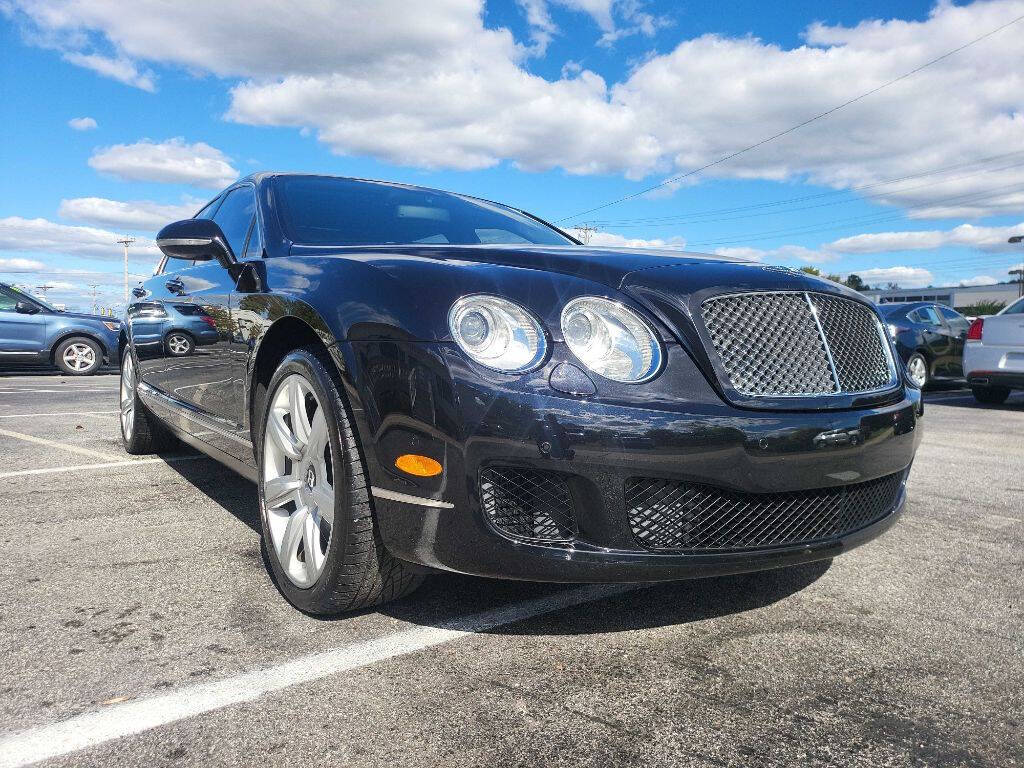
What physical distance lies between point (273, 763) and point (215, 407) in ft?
6.39

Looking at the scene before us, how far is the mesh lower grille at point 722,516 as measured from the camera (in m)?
1.97

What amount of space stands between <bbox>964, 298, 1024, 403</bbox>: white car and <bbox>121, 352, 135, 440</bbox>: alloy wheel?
8.54m

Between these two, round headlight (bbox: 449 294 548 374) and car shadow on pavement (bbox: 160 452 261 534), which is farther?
car shadow on pavement (bbox: 160 452 261 534)

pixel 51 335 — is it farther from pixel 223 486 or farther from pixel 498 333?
pixel 498 333

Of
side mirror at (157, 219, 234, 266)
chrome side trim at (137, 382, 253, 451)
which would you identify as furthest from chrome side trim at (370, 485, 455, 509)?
side mirror at (157, 219, 234, 266)

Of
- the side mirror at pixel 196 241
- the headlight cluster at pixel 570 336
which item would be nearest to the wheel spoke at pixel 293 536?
the headlight cluster at pixel 570 336

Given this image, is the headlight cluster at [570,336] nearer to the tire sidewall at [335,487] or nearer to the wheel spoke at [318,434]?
the tire sidewall at [335,487]

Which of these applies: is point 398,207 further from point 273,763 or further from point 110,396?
point 110,396

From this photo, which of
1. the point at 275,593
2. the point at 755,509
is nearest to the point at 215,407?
the point at 275,593

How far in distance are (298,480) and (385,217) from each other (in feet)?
4.42

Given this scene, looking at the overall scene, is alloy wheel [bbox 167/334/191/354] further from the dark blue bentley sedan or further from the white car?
the white car

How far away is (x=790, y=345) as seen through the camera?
7.33ft

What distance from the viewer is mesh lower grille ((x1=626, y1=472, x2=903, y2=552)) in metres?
1.97

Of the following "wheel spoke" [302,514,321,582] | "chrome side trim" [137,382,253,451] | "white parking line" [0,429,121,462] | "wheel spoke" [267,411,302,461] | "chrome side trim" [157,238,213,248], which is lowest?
"white parking line" [0,429,121,462]
